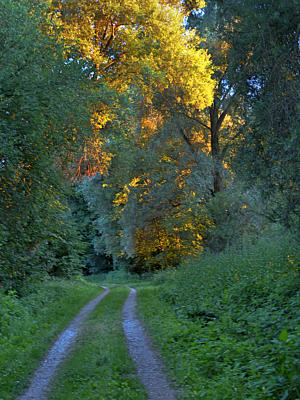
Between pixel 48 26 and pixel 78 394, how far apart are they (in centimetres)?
1236

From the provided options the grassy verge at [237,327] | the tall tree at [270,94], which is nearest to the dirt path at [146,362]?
the grassy verge at [237,327]

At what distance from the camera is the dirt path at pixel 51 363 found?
292 inches

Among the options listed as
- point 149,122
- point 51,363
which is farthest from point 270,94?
point 149,122

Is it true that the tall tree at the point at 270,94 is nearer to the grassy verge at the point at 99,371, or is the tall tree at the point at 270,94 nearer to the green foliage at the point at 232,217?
the grassy verge at the point at 99,371

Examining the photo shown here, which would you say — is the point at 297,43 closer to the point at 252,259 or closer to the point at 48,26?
the point at 252,259

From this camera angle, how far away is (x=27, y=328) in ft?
40.5

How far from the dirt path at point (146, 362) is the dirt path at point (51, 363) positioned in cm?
166

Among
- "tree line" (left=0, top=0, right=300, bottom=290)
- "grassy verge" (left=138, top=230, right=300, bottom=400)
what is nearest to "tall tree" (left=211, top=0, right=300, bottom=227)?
"tree line" (left=0, top=0, right=300, bottom=290)

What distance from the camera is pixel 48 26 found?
1450cm

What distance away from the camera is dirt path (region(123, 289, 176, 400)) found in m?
7.09

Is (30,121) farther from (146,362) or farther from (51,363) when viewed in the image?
(146,362)

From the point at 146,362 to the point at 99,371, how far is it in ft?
3.88

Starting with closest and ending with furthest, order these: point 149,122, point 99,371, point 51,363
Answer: point 99,371, point 51,363, point 149,122

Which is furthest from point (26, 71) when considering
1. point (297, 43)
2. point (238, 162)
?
point (297, 43)
